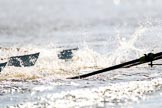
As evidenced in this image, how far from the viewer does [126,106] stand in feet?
195

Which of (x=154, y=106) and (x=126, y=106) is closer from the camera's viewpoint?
(x=154, y=106)

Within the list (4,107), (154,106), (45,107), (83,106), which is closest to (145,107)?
(154,106)

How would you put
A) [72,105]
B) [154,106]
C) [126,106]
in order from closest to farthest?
[154,106], [126,106], [72,105]

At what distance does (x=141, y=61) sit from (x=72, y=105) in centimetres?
3323

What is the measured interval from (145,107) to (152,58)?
948 inches

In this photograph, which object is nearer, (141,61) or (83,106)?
(141,61)

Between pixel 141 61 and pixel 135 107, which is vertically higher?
pixel 141 61

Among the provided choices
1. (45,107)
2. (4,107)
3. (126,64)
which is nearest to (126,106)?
(45,107)

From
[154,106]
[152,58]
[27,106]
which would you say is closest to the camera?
[152,58]

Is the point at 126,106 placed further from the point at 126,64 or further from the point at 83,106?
the point at 126,64

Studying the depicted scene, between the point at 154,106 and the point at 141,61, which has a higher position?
the point at 141,61

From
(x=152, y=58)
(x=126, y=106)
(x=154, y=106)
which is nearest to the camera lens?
(x=152, y=58)

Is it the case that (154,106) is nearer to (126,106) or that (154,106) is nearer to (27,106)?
(126,106)

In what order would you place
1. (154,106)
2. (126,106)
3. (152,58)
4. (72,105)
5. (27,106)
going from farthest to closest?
(27,106) < (72,105) < (126,106) < (154,106) < (152,58)
